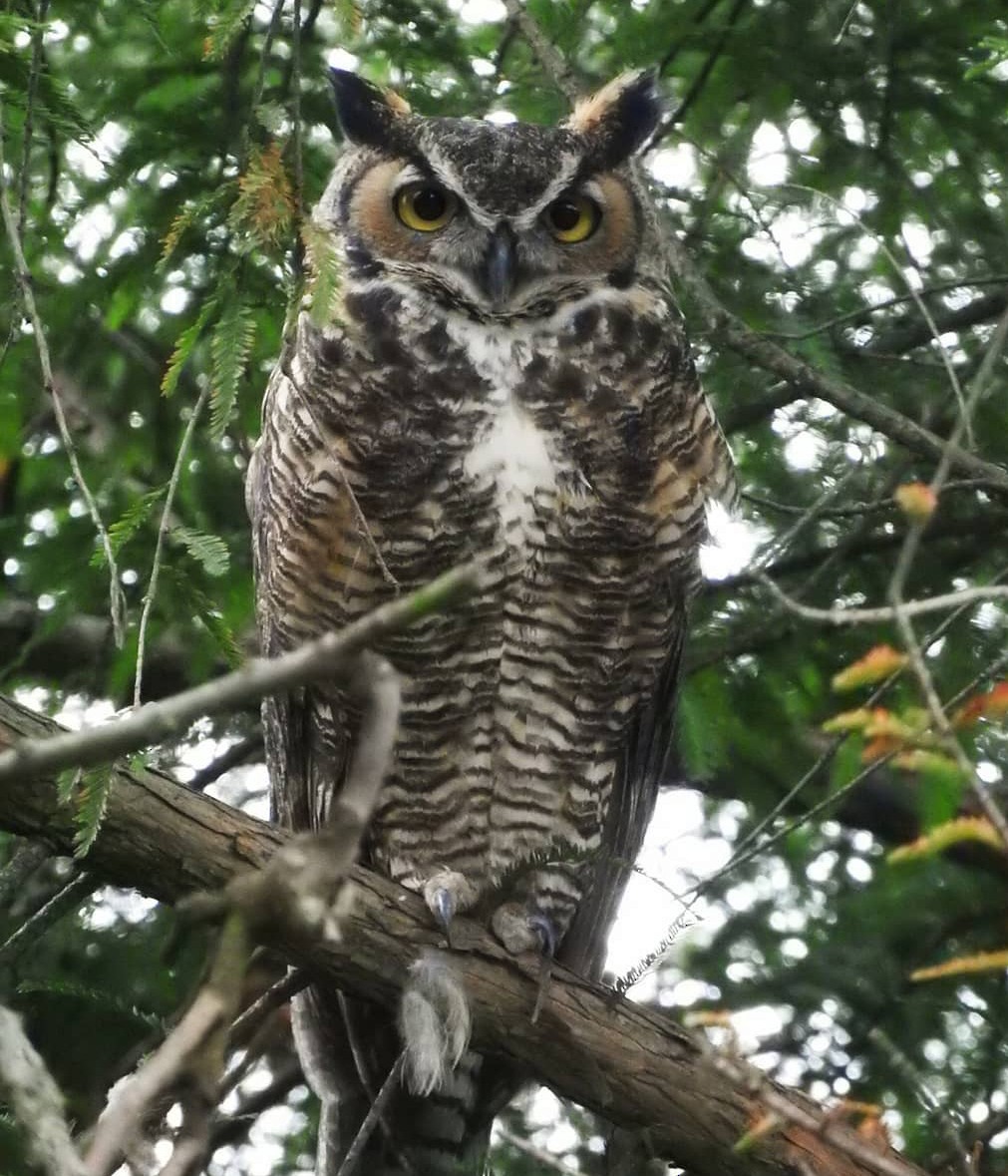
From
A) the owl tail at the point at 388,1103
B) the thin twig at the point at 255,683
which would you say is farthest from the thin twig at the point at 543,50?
the thin twig at the point at 255,683

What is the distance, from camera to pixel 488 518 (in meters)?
3.00

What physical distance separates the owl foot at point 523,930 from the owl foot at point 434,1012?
36cm

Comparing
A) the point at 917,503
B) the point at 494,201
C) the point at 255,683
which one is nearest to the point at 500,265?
the point at 494,201

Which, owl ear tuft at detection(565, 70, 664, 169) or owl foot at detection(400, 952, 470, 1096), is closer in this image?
owl foot at detection(400, 952, 470, 1096)

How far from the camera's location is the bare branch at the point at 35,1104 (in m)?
0.98

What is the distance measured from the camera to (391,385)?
3053mm

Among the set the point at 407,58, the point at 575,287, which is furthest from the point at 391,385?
the point at 407,58

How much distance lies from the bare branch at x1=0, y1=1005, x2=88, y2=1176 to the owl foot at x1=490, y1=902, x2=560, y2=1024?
1967 millimetres

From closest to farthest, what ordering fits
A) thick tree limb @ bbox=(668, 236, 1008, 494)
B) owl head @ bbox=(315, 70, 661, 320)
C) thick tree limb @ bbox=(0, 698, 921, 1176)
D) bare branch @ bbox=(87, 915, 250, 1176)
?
bare branch @ bbox=(87, 915, 250, 1176)
thick tree limb @ bbox=(0, 698, 921, 1176)
thick tree limb @ bbox=(668, 236, 1008, 494)
owl head @ bbox=(315, 70, 661, 320)

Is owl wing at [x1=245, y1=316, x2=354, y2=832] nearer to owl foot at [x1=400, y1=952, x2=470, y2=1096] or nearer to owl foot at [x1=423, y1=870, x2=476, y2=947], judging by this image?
owl foot at [x1=423, y1=870, x2=476, y2=947]

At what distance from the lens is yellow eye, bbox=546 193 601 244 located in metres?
3.35

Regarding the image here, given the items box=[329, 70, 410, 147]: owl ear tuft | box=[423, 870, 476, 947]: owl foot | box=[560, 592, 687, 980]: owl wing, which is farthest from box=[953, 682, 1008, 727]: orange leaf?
box=[329, 70, 410, 147]: owl ear tuft

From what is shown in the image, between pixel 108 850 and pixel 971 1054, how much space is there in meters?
1.96

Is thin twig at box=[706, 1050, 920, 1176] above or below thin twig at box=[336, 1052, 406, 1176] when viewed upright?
below
